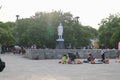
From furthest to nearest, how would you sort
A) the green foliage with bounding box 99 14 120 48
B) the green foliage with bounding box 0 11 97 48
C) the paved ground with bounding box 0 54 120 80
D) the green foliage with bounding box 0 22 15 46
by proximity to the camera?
the green foliage with bounding box 0 22 15 46 → the green foliage with bounding box 99 14 120 48 → the green foliage with bounding box 0 11 97 48 → the paved ground with bounding box 0 54 120 80

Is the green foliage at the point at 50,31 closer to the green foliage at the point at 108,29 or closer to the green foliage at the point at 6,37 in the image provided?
the green foliage at the point at 108,29

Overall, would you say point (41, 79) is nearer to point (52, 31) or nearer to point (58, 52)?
point (58, 52)

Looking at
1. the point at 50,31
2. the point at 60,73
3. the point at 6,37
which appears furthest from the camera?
the point at 6,37

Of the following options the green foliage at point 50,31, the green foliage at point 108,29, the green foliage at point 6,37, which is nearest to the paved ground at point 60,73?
the green foliage at point 50,31

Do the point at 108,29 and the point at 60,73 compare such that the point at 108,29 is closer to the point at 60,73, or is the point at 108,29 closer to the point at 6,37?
the point at 6,37

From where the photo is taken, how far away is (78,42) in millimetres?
73625

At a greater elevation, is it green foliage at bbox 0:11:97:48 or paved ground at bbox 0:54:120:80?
green foliage at bbox 0:11:97:48

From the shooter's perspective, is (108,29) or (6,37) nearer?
(108,29)

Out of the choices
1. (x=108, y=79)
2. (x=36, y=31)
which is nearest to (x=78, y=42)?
(x=36, y=31)

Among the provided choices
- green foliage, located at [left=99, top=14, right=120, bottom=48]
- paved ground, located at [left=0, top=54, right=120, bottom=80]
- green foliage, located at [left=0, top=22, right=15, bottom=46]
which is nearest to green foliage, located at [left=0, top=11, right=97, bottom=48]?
green foliage, located at [left=99, top=14, right=120, bottom=48]

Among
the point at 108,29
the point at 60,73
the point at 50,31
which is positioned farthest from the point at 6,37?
the point at 60,73

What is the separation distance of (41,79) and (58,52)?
31.1m

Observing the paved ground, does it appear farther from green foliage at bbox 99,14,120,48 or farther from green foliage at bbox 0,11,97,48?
green foliage at bbox 99,14,120,48

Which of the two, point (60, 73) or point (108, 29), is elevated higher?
point (108, 29)
